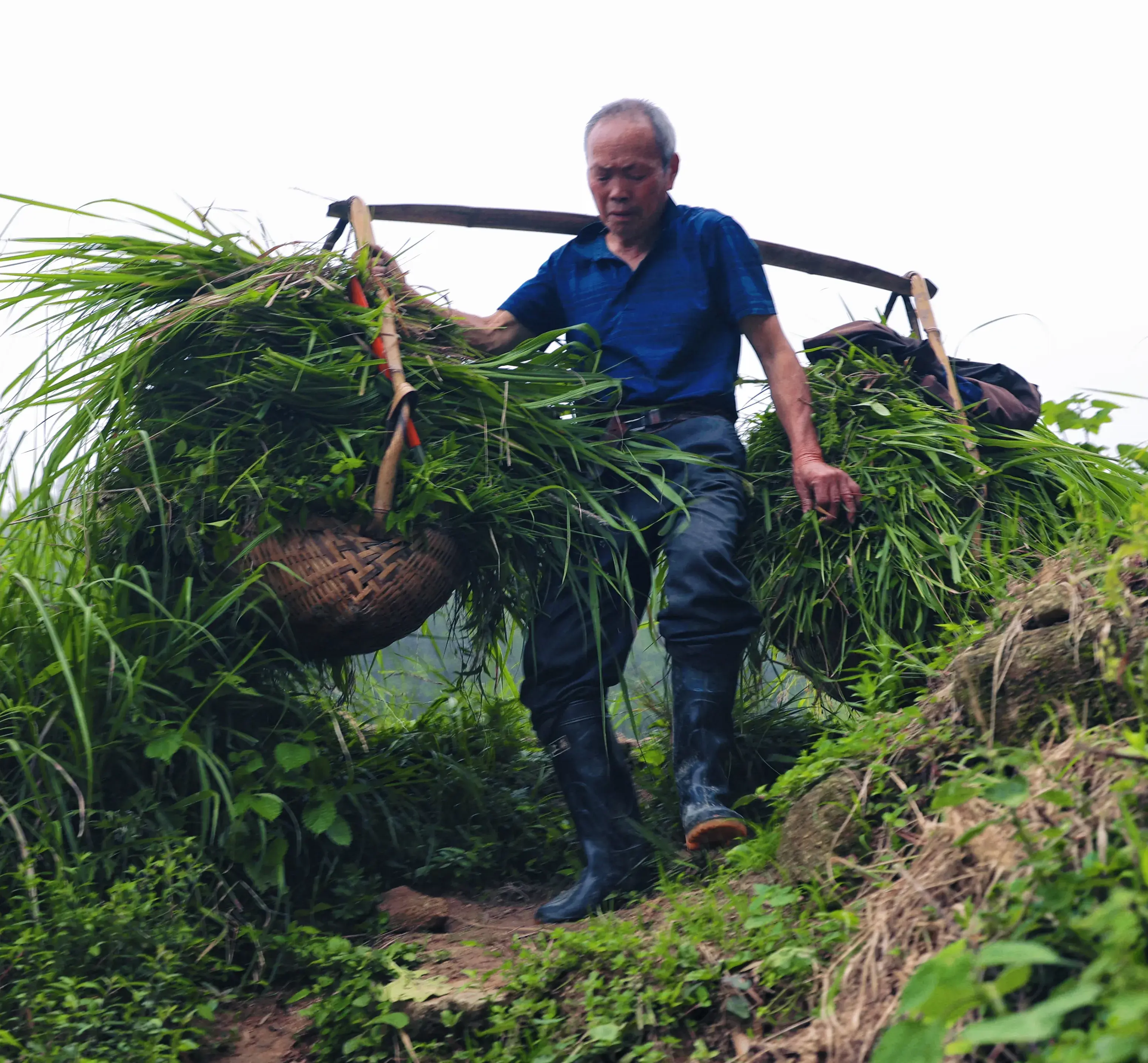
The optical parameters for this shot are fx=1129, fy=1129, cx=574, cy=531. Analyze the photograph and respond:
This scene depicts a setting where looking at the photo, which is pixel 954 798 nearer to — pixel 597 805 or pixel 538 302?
pixel 597 805

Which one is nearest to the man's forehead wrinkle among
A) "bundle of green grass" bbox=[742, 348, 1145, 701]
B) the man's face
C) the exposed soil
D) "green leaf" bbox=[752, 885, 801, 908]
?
the man's face

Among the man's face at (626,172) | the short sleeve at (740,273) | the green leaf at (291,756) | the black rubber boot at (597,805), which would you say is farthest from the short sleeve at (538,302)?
the green leaf at (291,756)

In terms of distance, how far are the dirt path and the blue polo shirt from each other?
1367 millimetres

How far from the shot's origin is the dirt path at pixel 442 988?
6.88 feet

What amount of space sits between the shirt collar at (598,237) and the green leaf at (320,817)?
164 centimetres

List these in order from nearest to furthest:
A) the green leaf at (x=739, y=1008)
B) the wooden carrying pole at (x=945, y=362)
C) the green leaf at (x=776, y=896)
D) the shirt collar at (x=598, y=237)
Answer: the green leaf at (x=739, y=1008) → the green leaf at (x=776, y=896) → the wooden carrying pole at (x=945, y=362) → the shirt collar at (x=598, y=237)

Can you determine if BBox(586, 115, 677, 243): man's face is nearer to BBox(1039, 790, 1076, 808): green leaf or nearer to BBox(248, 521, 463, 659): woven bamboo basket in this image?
BBox(248, 521, 463, 659): woven bamboo basket

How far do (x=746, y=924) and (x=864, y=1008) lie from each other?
36cm

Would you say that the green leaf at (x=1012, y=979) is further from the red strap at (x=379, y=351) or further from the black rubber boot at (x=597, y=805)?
the red strap at (x=379, y=351)

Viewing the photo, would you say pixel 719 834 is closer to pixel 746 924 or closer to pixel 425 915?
pixel 746 924

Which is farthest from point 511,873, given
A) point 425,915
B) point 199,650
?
point 199,650

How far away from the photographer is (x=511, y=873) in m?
2.90

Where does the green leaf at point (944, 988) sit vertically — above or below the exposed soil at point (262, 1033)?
above

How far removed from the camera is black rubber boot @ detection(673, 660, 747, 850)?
8.46 feet
